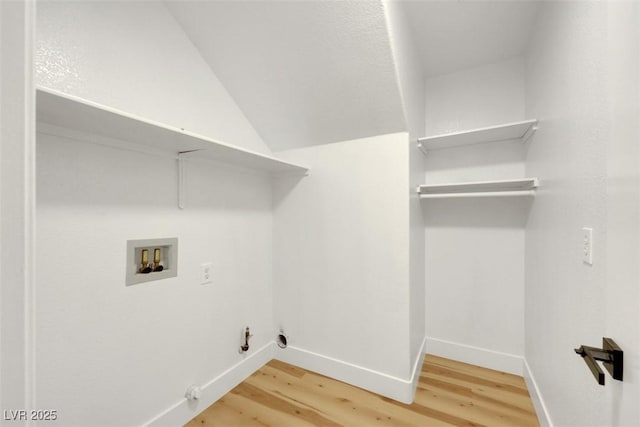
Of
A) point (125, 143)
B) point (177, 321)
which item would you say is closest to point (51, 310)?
point (177, 321)

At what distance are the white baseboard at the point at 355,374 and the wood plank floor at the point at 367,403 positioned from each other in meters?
0.04

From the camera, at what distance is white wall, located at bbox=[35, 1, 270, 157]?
3.54 ft

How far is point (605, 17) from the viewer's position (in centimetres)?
80

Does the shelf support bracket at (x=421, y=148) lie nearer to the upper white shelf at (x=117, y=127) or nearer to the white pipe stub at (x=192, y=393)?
the upper white shelf at (x=117, y=127)

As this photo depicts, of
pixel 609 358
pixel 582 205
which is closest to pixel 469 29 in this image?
pixel 582 205

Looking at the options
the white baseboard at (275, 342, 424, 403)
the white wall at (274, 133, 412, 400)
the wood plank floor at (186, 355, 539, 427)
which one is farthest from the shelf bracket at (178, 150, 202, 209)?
the white baseboard at (275, 342, 424, 403)

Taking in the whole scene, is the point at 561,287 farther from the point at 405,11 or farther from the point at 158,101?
the point at 158,101

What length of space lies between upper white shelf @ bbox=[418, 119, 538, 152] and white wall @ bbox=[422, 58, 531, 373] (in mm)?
94

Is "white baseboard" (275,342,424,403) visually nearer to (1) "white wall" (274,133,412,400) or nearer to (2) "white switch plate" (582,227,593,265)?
(1) "white wall" (274,133,412,400)

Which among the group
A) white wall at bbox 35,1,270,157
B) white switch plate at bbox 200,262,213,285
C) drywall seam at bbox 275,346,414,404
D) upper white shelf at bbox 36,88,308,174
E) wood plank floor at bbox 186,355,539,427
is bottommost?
wood plank floor at bbox 186,355,539,427

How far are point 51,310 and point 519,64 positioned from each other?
320 cm

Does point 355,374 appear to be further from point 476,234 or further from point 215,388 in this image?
point 476,234

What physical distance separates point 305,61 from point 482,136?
4.58ft

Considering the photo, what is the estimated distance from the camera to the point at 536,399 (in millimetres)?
1551
